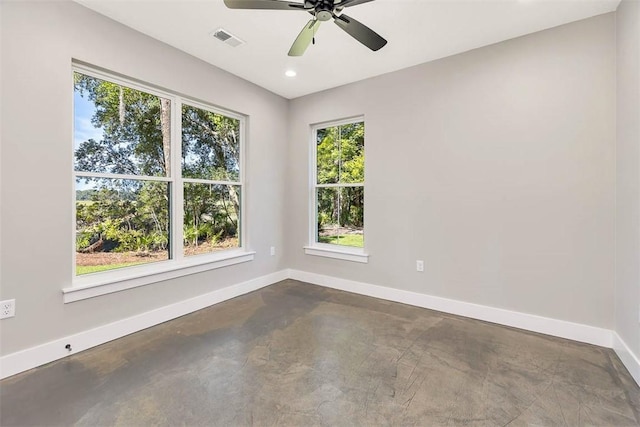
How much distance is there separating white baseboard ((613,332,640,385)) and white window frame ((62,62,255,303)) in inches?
143

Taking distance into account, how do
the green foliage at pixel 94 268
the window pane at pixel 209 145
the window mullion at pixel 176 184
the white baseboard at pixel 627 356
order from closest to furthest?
the white baseboard at pixel 627 356 < the green foliage at pixel 94 268 < the window mullion at pixel 176 184 < the window pane at pixel 209 145

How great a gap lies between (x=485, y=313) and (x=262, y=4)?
333 centimetres

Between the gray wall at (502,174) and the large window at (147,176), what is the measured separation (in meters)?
1.83

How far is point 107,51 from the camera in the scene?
8.11 ft

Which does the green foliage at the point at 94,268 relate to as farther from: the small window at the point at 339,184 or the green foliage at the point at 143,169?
the small window at the point at 339,184

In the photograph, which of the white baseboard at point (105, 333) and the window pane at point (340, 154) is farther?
the window pane at point (340, 154)

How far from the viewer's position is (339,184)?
4.06 m

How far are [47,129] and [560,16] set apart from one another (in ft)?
13.9

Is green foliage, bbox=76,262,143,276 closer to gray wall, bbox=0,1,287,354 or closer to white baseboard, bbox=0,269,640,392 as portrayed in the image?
gray wall, bbox=0,1,287,354

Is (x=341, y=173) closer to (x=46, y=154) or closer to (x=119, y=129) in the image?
(x=119, y=129)

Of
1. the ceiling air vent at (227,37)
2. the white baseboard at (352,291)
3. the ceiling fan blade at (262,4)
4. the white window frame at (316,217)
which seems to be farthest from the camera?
the white window frame at (316,217)

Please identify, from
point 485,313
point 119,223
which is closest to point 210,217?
point 119,223

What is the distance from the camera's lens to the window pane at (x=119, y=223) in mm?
2480

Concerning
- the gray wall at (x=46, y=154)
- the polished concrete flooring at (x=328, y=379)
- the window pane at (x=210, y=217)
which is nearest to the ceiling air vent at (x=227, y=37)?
the gray wall at (x=46, y=154)
